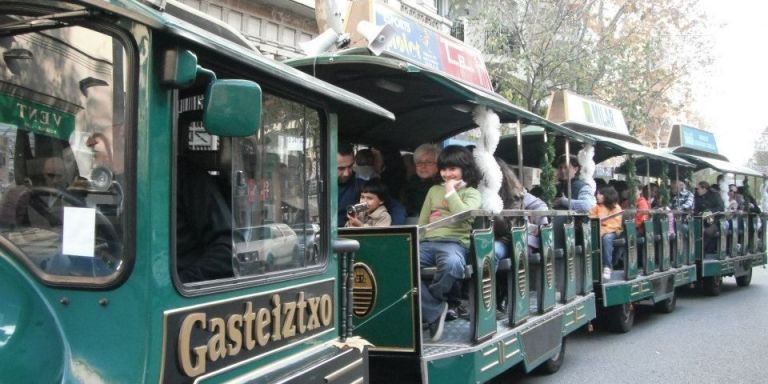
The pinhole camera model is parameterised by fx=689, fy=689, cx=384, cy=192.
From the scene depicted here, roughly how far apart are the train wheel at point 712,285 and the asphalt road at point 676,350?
42.4 inches

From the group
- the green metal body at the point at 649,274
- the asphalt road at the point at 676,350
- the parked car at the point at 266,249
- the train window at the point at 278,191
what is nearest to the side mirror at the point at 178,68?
the train window at the point at 278,191

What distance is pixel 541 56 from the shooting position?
13680mm

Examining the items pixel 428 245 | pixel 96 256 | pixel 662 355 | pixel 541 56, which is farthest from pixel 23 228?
pixel 541 56

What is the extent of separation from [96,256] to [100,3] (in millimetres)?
827

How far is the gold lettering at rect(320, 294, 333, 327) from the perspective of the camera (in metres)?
3.28

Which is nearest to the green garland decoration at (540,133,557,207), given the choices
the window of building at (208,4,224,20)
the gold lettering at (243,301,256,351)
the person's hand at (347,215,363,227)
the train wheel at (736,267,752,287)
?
the person's hand at (347,215,363,227)

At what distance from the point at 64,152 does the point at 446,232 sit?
10.1 ft

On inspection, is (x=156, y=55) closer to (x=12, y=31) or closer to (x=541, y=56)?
(x=12, y=31)

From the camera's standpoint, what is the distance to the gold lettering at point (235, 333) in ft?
8.57

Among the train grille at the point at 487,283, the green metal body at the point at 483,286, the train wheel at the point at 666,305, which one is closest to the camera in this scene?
the green metal body at the point at 483,286

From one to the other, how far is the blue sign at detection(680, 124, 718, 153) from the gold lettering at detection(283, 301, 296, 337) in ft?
38.4

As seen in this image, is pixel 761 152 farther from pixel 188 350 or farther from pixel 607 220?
pixel 188 350

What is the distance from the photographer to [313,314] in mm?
3201

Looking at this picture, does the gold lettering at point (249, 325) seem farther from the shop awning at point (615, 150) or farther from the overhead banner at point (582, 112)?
the overhead banner at point (582, 112)
